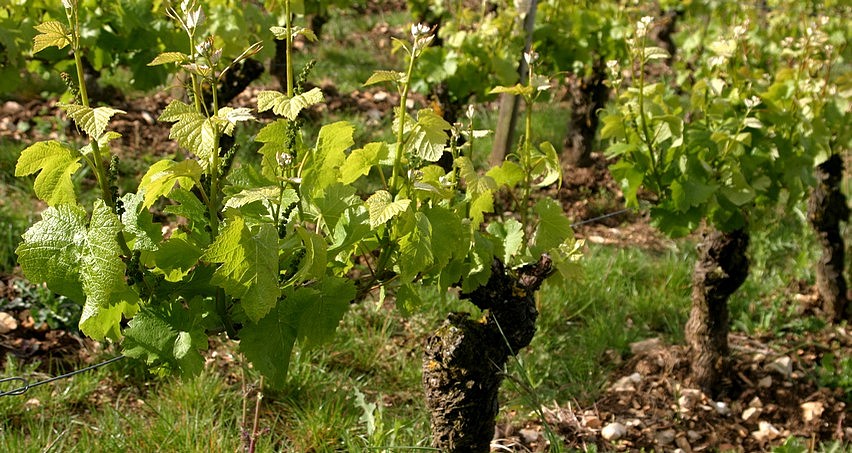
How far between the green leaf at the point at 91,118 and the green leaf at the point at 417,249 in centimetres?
57

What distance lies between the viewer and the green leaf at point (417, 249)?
154 centimetres

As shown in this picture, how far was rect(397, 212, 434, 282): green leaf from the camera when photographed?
5.06ft

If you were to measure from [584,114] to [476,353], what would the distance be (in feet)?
Result: 12.0

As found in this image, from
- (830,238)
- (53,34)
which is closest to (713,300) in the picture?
(830,238)

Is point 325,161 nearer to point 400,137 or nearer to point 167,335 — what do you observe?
point 400,137

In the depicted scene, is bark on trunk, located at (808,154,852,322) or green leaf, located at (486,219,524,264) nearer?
green leaf, located at (486,219,524,264)

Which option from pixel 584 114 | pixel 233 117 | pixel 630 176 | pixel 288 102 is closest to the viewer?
pixel 233 117

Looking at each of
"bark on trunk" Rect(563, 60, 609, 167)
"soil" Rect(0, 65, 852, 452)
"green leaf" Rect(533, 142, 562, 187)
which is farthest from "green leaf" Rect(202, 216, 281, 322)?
"bark on trunk" Rect(563, 60, 609, 167)

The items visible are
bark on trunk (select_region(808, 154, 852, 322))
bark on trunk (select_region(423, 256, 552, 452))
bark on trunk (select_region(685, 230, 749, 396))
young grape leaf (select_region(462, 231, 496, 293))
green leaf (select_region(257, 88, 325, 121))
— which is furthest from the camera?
bark on trunk (select_region(808, 154, 852, 322))

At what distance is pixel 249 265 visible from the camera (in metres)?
1.38

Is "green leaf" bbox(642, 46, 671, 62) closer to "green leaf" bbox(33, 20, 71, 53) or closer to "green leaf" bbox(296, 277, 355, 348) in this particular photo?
"green leaf" bbox(296, 277, 355, 348)

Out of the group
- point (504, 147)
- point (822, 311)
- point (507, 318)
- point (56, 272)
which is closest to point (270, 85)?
A: point (504, 147)

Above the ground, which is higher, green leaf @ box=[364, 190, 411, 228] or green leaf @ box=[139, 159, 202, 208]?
green leaf @ box=[139, 159, 202, 208]

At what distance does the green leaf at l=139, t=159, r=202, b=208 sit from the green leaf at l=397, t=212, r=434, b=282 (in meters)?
0.41
